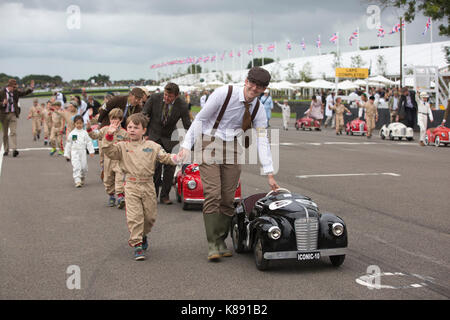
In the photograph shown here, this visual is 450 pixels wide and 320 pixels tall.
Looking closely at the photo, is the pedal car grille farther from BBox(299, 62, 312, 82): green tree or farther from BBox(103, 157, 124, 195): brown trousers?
BBox(299, 62, 312, 82): green tree

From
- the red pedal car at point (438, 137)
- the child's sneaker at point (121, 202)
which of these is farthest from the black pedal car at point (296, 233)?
the red pedal car at point (438, 137)

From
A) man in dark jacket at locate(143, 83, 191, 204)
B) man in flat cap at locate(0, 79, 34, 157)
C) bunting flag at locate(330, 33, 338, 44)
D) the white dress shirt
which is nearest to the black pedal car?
the white dress shirt

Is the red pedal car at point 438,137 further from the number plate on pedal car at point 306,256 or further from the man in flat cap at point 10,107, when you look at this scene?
the number plate on pedal car at point 306,256

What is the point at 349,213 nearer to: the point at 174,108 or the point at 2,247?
the point at 174,108

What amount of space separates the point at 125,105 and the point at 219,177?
4.20m

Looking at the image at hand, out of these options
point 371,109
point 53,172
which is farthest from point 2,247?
point 371,109

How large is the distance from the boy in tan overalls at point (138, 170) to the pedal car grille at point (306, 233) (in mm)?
1551

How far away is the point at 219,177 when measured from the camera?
659 cm

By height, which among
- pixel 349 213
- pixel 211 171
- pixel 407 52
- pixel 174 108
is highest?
pixel 407 52

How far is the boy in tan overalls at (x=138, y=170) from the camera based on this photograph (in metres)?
6.68

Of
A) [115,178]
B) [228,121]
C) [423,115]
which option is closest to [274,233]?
[228,121]

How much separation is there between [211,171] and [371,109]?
68.3ft

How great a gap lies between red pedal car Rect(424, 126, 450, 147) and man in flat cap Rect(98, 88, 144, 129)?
1426 cm
